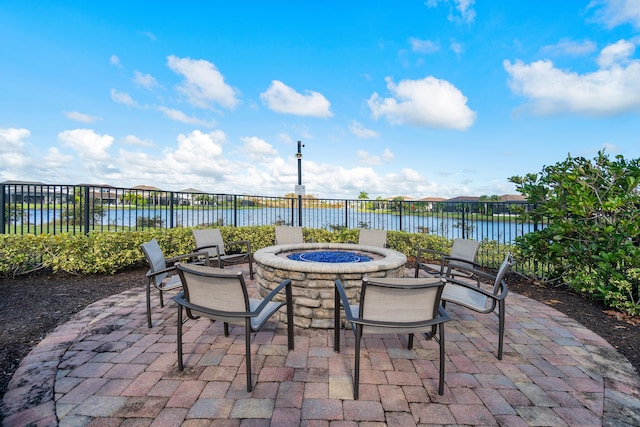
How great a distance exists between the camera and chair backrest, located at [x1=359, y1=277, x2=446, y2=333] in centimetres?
172

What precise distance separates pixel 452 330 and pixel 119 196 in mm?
7255

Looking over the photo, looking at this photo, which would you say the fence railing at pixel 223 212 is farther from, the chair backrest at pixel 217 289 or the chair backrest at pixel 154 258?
the chair backrest at pixel 217 289

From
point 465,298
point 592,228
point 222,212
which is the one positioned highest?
point 222,212

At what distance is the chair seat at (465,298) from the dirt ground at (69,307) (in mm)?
1198

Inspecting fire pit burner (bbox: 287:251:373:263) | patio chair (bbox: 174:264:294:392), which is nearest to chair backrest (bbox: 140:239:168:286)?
patio chair (bbox: 174:264:294:392)

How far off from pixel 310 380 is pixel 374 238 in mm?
3370

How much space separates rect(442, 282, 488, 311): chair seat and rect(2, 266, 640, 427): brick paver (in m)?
0.39

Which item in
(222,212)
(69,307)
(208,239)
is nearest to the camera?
(69,307)

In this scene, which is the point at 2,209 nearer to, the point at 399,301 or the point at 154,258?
the point at 154,258

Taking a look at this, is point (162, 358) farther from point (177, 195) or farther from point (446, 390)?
point (177, 195)

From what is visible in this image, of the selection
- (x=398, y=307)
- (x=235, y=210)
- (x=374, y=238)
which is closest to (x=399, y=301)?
(x=398, y=307)

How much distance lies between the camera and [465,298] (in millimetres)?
2621

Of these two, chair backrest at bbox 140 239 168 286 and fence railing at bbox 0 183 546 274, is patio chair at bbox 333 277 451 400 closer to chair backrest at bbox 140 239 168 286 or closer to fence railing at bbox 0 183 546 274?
chair backrest at bbox 140 239 168 286

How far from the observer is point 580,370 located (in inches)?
82.4
